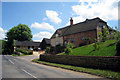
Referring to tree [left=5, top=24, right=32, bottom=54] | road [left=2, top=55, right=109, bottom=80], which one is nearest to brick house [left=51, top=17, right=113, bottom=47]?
road [left=2, top=55, right=109, bottom=80]

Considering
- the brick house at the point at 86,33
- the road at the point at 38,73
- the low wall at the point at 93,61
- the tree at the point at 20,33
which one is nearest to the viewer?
the road at the point at 38,73

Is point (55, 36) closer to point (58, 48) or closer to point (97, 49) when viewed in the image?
point (58, 48)

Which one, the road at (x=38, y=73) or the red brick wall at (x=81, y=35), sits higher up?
the red brick wall at (x=81, y=35)

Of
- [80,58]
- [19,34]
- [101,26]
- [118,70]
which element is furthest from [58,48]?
[19,34]

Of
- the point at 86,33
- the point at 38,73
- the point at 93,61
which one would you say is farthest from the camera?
the point at 86,33

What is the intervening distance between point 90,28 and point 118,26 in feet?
45.4

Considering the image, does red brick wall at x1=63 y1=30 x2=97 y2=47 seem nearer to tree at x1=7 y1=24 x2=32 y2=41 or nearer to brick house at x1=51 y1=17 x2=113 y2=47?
brick house at x1=51 y1=17 x2=113 y2=47

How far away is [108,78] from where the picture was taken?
8492mm

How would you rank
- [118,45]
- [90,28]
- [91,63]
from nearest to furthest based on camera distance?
[91,63]
[118,45]
[90,28]

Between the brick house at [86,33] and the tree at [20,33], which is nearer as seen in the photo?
the brick house at [86,33]

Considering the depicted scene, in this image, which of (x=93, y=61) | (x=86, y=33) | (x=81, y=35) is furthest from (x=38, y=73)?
(x=81, y=35)

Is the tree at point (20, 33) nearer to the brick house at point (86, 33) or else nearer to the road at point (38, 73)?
the brick house at point (86, 33)

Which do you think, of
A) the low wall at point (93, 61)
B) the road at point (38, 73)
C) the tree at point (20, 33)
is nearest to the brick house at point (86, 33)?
the low wall at point (93, 61)

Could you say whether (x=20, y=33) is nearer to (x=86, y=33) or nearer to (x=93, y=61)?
(x=86, y=33)
